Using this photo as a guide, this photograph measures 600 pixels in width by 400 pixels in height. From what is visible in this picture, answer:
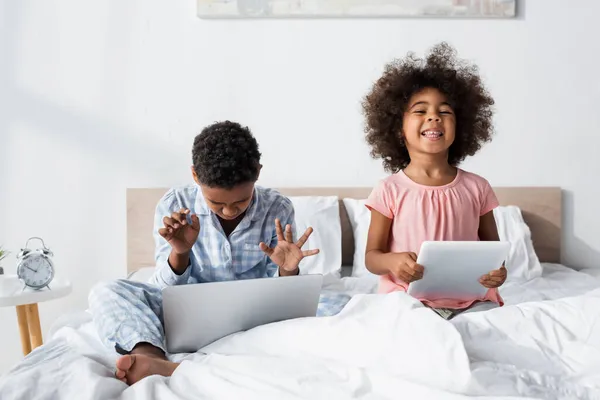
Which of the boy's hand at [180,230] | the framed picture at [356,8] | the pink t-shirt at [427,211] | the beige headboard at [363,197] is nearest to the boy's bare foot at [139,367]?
the boy's hand at [180,230]

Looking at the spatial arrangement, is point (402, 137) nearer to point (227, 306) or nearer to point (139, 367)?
point (227, 306)

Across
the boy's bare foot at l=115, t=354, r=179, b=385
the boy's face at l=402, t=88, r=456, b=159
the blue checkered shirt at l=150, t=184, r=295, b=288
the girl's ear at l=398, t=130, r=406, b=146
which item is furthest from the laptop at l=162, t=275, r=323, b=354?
the girl's ear at l=398, t=130, r=406, b=146

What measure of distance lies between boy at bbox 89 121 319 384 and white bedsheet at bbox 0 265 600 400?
89mm

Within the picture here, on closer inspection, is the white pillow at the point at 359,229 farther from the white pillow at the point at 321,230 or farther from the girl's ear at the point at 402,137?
the girl's ear at the point at 402,137

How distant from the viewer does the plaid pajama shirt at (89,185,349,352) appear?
1601 mm

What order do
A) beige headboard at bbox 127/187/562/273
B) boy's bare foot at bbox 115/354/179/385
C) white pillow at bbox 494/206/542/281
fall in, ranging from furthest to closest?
beige headboard at bbox 127/187/562/273 → white pillow at bbox 494/206/542/281 → boy's bare foot at bbox 115/354/179/385

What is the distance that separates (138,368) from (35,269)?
129cm

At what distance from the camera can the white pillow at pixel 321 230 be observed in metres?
2.59

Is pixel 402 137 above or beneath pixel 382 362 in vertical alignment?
above

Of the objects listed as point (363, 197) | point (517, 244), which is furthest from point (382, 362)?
point (363, 197)

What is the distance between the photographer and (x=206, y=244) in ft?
5.91

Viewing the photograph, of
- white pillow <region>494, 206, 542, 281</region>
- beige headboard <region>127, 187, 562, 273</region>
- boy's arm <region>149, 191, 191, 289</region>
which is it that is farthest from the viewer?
beige headboard <region>127, 187, 562, 273</region>

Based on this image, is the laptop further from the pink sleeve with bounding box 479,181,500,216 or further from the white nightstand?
the white nightstand

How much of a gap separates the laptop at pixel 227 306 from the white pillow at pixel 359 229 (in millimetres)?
1105
